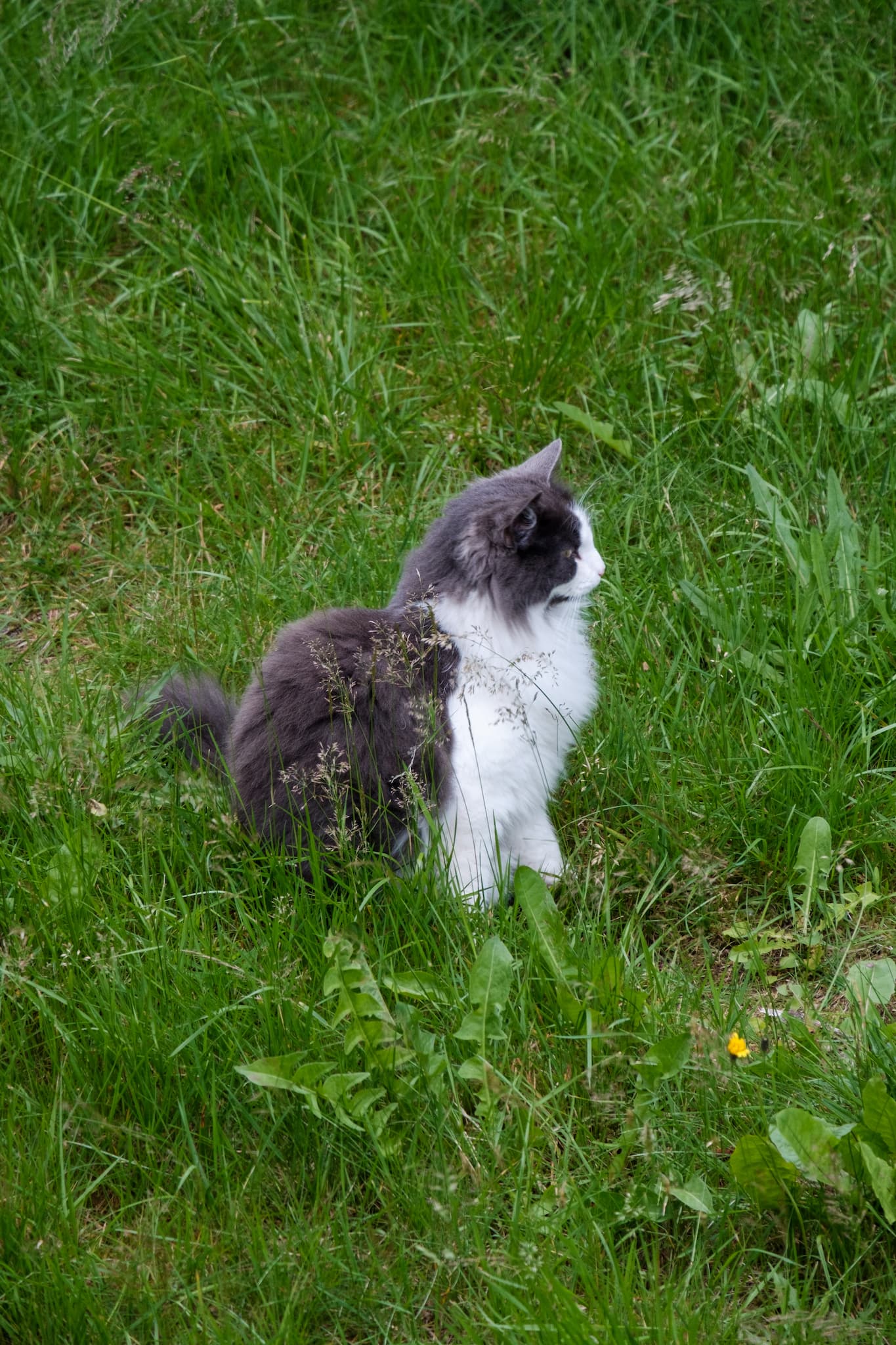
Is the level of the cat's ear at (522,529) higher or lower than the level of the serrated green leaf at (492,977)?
higher

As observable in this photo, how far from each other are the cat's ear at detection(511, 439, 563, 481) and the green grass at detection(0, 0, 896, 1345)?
49 centimetres

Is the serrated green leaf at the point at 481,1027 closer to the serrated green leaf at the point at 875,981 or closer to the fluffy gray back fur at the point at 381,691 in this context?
the fluffy gray back fur at the point at 381,691

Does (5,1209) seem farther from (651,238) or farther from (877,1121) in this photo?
(651,238)

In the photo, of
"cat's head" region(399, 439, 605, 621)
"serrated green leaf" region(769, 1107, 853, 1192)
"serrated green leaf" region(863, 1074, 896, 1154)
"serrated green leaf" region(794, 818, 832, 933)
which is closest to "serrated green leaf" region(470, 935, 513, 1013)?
"serrated green leaf" region(769, 1107, 853, 1192)

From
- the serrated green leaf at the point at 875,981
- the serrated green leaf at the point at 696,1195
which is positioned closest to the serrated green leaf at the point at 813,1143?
the serrated green leaf at the point at 696,1195

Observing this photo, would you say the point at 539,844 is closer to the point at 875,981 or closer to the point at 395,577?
the point at 875,981

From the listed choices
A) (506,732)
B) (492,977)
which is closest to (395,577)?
(506,732)

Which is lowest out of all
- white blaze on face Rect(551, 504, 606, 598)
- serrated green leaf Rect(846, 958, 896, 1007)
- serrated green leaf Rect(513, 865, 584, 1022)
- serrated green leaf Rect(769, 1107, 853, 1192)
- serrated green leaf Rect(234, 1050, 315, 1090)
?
serrated green leaf Rect(846, 958, 896, 1007)

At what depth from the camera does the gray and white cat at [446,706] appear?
107 inches

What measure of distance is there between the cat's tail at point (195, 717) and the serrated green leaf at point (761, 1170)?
1.44 m

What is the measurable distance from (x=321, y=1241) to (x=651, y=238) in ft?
10.8

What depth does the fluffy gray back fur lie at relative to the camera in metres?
2.70

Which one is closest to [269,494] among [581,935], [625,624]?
[625,624]

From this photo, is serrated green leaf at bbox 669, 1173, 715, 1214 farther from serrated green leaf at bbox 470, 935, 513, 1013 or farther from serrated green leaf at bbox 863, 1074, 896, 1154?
serrated green leaf at bbox 470, 935, 513, 1013
